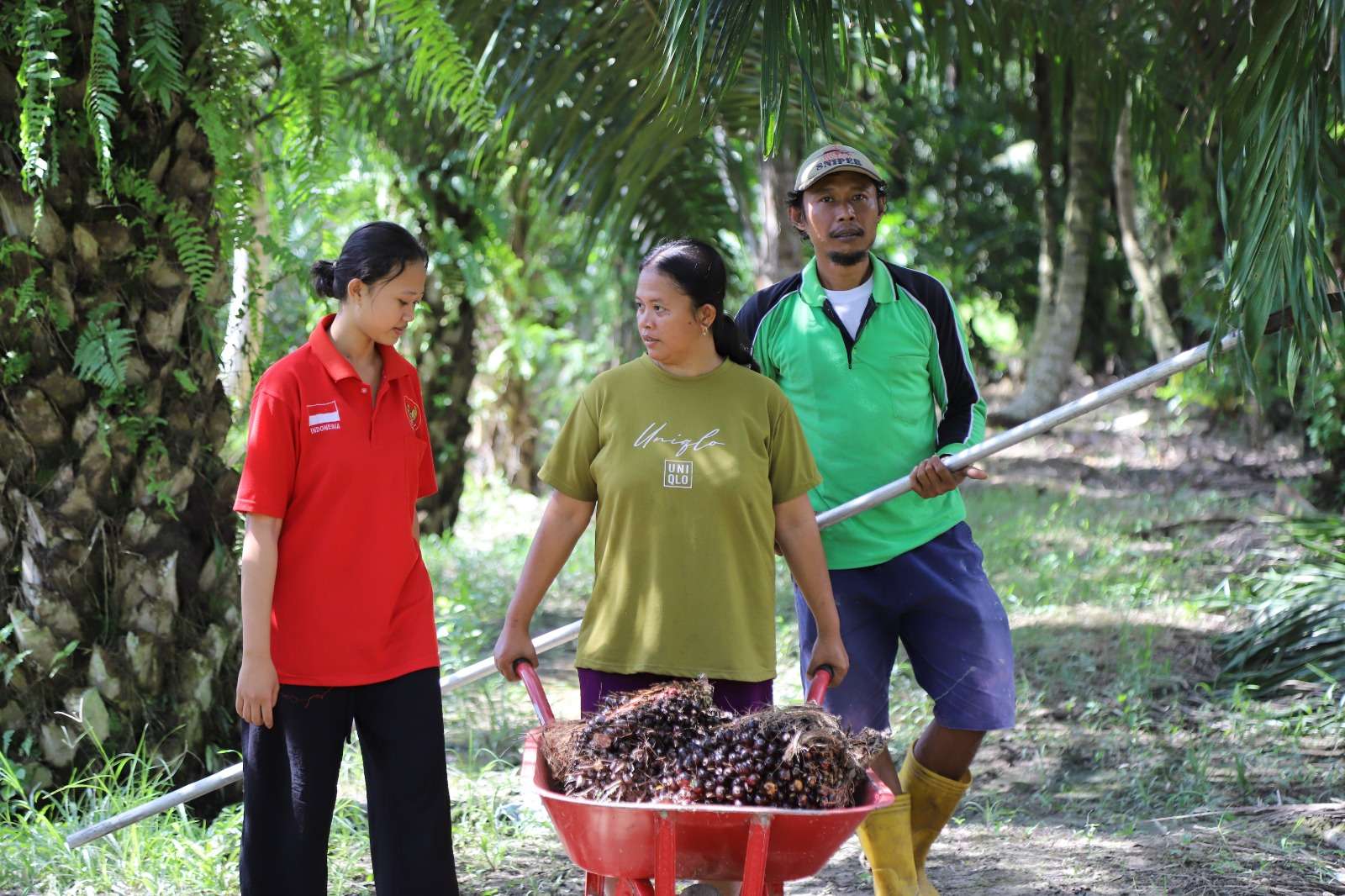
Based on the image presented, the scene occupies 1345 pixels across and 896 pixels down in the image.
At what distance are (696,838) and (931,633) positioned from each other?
4.13 ft

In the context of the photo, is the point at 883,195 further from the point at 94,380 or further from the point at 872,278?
the point at 94,380

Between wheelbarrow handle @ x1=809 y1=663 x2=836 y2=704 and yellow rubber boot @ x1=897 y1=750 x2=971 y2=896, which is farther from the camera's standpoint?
yellow rubber boot @ x1=897 y1=750 x2=971 y2=896

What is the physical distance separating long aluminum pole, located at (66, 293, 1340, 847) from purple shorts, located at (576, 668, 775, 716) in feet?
0.86

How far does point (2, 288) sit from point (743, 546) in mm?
2439

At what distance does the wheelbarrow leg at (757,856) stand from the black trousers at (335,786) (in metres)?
1.03

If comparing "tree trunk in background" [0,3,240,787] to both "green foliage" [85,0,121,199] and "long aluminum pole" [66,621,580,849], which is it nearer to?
"green foliage" [85,0,121,199]

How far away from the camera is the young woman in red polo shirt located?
289 cm

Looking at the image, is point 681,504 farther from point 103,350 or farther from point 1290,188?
point 103,350

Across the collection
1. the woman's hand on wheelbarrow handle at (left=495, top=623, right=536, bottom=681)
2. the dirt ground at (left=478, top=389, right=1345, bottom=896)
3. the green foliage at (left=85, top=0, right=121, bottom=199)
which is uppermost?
the green foliage at (left=85, top=0, right=121, bottom=199)

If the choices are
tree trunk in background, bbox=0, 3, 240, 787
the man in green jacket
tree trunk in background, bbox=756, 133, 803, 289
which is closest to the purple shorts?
the man in green jacket

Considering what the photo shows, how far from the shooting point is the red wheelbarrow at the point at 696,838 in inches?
92.2

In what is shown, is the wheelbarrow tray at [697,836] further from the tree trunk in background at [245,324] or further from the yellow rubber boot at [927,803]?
the tree trunk in background at [245,324]

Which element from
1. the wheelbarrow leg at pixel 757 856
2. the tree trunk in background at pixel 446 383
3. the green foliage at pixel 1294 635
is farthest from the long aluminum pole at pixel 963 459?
the tree trunk in background at pixel 446 383

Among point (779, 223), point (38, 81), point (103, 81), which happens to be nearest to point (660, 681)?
point (103, 81)
